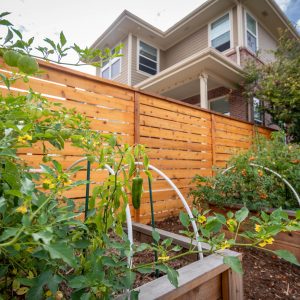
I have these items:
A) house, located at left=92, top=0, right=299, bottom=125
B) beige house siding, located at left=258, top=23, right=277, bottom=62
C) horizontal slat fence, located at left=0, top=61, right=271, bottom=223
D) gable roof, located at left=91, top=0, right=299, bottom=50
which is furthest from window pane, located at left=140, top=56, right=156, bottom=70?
horizontal slat fence, located at left=0, top=61, right=271, bottom=223

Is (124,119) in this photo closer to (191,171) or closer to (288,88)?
(191,171)

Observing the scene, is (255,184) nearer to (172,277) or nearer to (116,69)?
(172,277)

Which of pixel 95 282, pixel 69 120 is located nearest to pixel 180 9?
pixel 69 120

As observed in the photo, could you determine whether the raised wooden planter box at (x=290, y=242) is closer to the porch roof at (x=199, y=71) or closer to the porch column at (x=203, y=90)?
the porch column at (x=203, y=90)

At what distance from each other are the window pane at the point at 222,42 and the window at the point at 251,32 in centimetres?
67

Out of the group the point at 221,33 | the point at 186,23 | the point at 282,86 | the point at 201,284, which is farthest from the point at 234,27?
the point at 201,284

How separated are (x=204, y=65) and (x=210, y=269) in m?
6.00

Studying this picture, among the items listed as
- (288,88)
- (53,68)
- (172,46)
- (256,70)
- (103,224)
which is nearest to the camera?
(103,224)

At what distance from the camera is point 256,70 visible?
6734mm

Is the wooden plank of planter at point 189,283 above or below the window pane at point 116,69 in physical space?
below

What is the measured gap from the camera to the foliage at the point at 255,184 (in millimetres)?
2486

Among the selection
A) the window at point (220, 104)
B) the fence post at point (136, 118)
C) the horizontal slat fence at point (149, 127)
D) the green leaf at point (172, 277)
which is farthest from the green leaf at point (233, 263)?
the window at point (220, 104)

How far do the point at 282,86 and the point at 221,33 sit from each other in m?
3.28

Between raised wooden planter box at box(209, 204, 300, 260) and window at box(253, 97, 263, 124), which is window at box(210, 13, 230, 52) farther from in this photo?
raised wooden planter box at box(209, 204, 300, 260)
